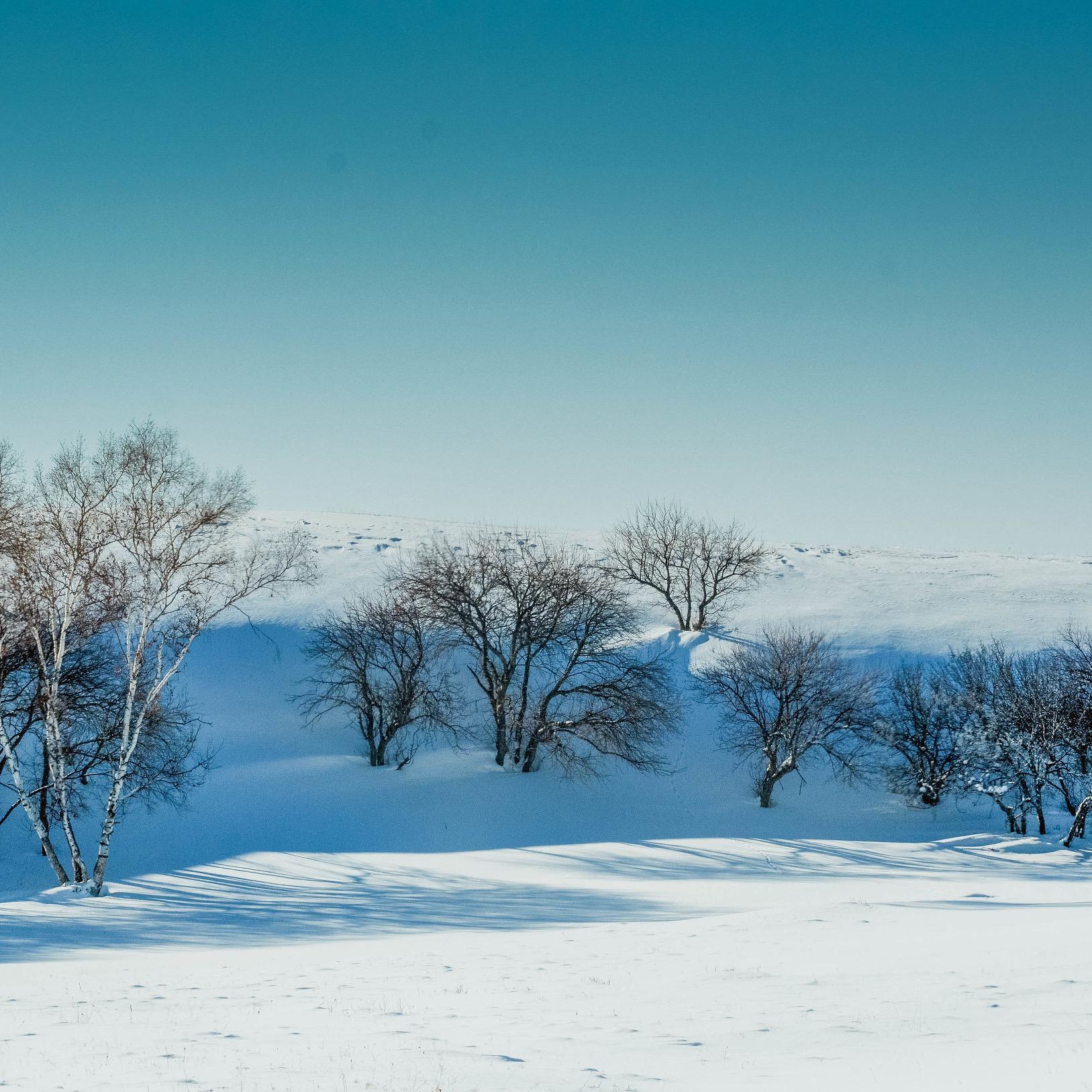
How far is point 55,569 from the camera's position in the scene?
18.6 m

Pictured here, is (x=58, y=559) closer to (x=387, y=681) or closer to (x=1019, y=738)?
(x=387, y=681)

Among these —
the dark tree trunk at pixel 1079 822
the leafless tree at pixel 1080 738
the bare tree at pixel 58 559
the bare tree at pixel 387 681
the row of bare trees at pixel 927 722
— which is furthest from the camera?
the bare tree at pixel 387 681

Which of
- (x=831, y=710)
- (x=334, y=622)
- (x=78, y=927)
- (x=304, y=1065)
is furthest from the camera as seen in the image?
(x=334, y=622)

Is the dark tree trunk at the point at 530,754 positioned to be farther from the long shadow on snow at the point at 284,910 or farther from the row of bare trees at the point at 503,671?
the long shadow on snow at the point at 284,910

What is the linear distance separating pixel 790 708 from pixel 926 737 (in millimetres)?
5208

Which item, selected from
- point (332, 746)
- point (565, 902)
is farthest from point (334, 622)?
point (565, 902)

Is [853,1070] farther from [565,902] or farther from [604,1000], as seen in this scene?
→ [565,902]

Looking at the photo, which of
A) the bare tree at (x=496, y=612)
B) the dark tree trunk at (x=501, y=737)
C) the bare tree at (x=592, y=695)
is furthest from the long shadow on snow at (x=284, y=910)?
the bare tree at (x=496, y=612)

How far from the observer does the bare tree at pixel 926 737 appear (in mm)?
30766

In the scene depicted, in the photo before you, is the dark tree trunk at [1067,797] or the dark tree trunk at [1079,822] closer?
the dark tree trunk at [1079,822]

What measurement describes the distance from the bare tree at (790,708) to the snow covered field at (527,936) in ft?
4.15

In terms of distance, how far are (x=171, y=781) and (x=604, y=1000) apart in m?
22.3

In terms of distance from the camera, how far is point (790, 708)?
31.5 m

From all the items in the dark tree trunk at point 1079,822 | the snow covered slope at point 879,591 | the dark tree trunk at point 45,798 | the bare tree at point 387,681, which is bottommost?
the dark tree trunk at point 1079,822
